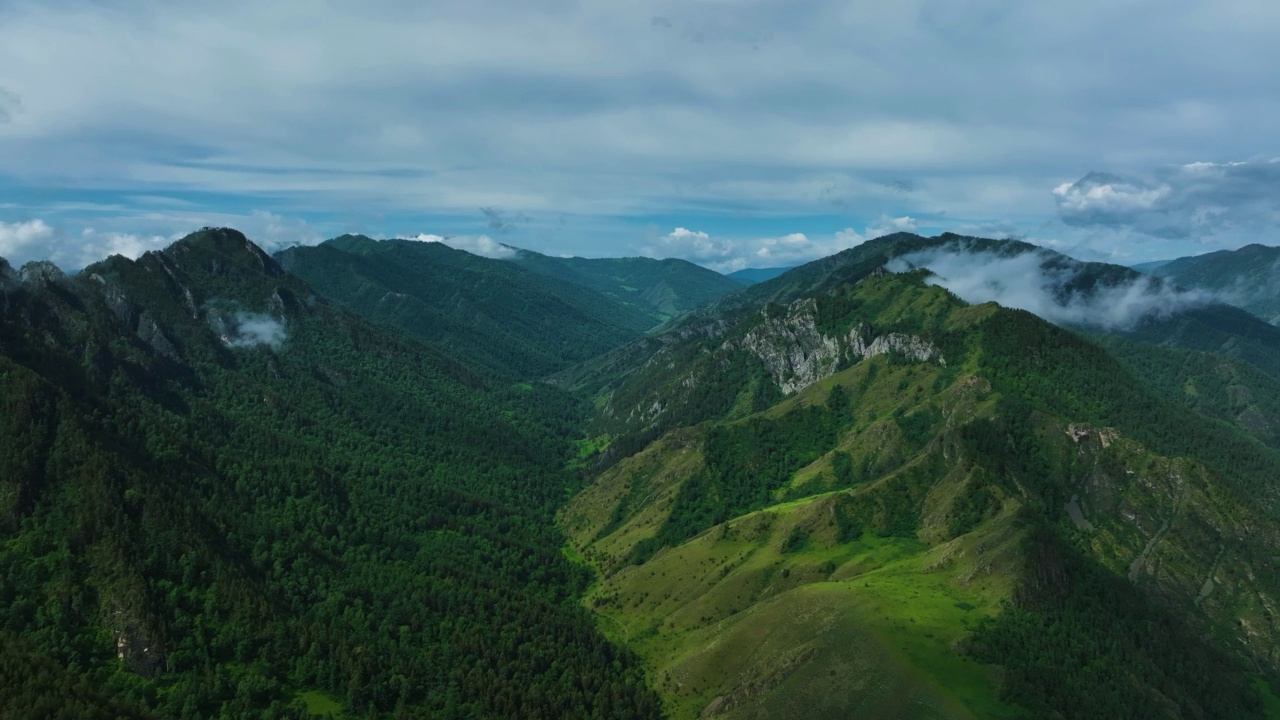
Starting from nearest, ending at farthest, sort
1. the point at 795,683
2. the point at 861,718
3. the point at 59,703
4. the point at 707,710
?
the point at 59,703, the point at 861,718, the point at 795,683, the point at 707,710

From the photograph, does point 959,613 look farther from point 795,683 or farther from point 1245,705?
point 1245,705

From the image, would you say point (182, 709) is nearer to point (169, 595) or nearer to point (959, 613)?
point (169, 595)

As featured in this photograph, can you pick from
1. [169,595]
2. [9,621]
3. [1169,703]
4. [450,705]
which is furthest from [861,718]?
[9,621]

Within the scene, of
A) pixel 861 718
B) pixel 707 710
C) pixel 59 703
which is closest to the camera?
pixel 59 703

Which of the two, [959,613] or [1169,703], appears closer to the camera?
[1169,703]

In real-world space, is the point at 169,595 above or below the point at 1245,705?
above

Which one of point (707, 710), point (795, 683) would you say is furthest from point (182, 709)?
point (795, 683)

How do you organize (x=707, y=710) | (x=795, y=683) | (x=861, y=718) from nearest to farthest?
(x=861, y=718) → (x=795, y=683) → (x=707, y=710)

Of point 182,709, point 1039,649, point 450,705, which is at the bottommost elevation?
point 450,705

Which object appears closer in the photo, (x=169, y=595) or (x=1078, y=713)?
(x=1078, y=713)
